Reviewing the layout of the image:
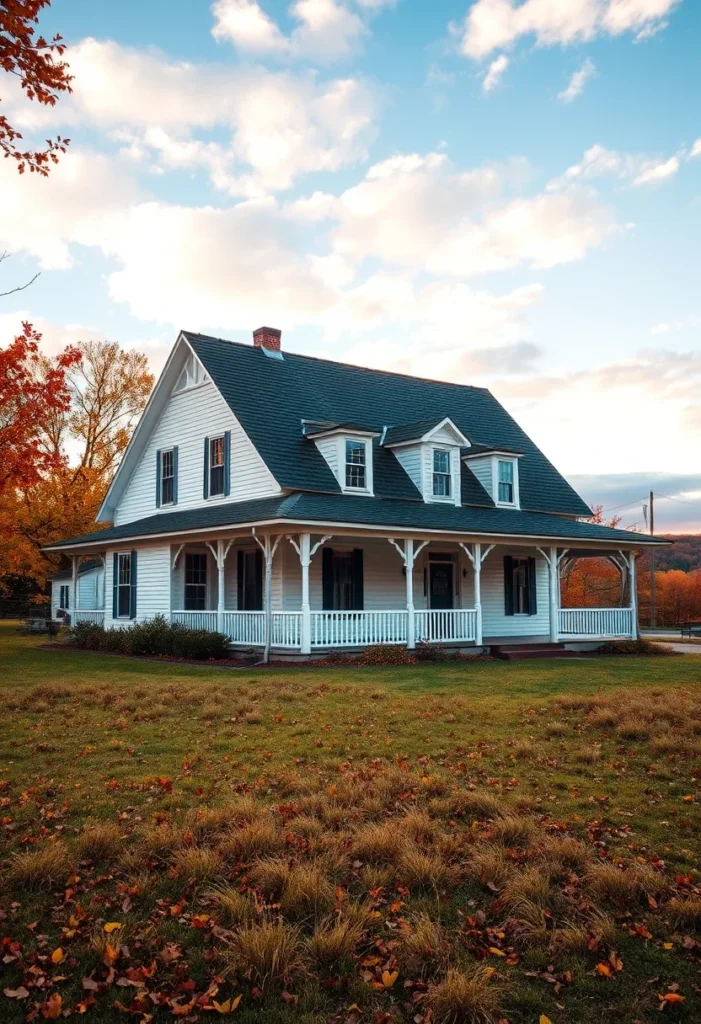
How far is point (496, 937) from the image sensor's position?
4.70m

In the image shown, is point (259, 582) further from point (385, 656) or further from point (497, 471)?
point (497, 471)

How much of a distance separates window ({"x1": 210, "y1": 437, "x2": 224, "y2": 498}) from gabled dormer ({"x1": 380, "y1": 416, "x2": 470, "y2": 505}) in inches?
196

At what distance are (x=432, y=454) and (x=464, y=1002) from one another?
2067cm

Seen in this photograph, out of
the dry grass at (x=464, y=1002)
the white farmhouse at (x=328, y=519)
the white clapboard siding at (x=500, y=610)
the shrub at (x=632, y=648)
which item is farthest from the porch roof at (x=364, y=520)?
the dry grass at (x=464, y=1002)

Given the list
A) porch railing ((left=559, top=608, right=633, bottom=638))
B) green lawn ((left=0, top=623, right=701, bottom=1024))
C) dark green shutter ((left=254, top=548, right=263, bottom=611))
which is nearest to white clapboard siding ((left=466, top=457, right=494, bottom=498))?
porch railing ((left=559, top=608, right=633, bottom=638))

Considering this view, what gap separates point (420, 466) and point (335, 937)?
781 inches

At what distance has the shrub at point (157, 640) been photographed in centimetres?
2019

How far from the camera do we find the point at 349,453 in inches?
868

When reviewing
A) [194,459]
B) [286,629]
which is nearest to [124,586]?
[194,459]

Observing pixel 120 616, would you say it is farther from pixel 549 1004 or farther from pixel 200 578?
pixel 549 1004

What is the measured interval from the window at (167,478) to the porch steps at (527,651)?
35.7 feet

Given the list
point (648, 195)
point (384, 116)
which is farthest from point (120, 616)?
point (648, 195)

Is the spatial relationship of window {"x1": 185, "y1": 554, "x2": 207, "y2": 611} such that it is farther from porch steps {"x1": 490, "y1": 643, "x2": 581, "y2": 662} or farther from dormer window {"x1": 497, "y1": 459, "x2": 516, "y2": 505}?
dormer window {"x1": 497, "y1": 459, "x2": 516, "y2": 505}

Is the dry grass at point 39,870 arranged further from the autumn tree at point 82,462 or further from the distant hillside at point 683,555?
the distant hillside at point 683,555
